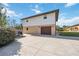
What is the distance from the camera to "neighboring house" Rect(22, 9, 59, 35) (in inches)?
700

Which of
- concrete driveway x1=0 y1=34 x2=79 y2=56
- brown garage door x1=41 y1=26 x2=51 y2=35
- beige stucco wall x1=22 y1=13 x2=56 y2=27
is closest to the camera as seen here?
concrete driveway x1=0 y1=34 x2=79 y2=56

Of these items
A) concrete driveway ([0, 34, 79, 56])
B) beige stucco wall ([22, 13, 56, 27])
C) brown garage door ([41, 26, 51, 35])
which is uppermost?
beige stucco wall ([22, 13, 56, 27])

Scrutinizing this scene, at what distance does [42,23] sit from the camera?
62.5ft

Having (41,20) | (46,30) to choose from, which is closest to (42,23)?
(41,20)

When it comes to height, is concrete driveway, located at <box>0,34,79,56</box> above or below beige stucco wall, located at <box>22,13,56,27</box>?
below

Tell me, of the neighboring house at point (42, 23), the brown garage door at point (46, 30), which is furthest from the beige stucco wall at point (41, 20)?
the brown garage door at point (46, 30)

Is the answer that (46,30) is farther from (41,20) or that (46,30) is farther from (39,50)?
(39,50)

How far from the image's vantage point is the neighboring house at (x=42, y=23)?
17781 millimetres

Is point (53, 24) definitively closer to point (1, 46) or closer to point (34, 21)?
point (34, 21)

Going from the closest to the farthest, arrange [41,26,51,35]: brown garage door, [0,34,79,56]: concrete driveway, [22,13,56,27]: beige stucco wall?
[0,34,79,56]: concrete driveway, [22,13,56,27]: beige stucco wall, [41,26,51,35]: brown garage door

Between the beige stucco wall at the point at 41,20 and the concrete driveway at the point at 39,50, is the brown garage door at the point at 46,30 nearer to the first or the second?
the beige stucco wall at the point at 41,20

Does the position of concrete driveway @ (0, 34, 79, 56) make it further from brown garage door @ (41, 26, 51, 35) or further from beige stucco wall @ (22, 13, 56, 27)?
Answer: brown garage door @ (41, 26, 51, 35)

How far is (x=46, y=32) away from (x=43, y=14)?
3.94 meters

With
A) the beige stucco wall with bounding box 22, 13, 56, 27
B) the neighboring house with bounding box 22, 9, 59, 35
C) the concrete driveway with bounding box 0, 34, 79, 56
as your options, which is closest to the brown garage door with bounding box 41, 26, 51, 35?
the neighboring house with bounding box 22, 9, 59, 35
